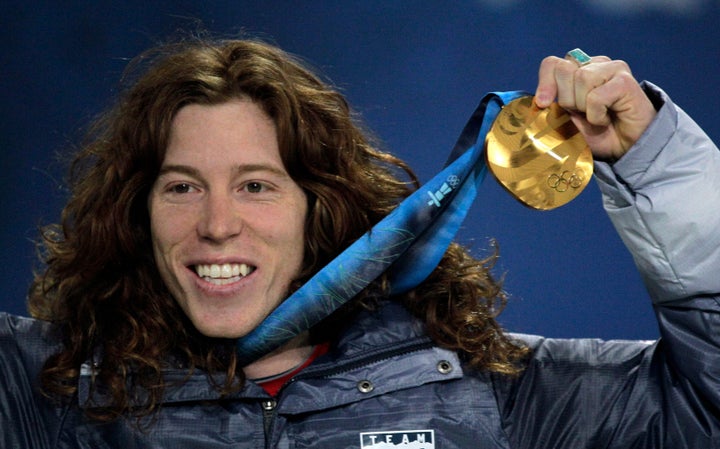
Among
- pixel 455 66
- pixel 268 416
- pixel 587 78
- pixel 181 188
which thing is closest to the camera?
pixel 587 78

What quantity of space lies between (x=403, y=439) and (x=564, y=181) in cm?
52

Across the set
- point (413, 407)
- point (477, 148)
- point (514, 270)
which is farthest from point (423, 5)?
point (413, 407)

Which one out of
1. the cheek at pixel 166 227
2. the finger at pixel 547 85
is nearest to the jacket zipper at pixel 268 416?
the cheek at pixel 166 227

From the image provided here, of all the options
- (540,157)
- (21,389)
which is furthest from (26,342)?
(540,157)

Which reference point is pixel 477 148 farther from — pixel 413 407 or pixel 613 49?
pixel 613 49

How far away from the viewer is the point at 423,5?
3150mm

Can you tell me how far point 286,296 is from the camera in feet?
7.09

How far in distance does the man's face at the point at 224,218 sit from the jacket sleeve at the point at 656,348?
1.53 feet

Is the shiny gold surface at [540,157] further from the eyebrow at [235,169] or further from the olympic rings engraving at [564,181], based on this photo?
the eyebrow at [235,169]

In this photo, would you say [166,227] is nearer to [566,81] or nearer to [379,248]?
[379,248]

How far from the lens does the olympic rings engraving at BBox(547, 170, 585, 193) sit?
1875 millimetres

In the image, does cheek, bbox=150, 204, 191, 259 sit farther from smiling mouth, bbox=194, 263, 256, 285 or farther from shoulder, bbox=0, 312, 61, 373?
shoulder, bbox=0, 312, 61, 373

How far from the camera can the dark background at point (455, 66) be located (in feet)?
10.2

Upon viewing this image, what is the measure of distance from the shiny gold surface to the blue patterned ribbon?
17cm
